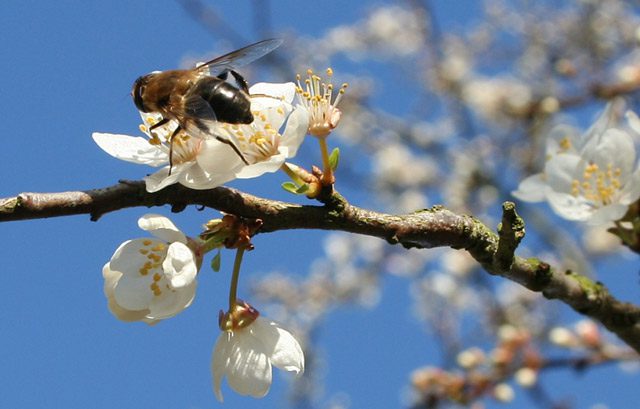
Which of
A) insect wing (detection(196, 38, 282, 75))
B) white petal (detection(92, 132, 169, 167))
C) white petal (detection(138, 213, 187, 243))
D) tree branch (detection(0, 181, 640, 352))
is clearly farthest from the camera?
insect wing (detection(196, 38, 282, 75))

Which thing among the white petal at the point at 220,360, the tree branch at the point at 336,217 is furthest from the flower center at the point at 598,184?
the white petal at the point at 220,360

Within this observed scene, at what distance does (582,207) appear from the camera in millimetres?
2525

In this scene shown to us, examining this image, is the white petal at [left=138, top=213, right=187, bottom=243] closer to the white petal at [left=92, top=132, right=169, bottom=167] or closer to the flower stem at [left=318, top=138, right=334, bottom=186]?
the white petal at [left=92, top=132, right=169, bottom=167]

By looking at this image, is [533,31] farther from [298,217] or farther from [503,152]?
[298,217]

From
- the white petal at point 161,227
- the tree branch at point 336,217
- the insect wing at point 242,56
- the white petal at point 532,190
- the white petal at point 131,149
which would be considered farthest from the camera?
the white petal at point 532,190

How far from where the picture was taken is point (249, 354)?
1780 mm

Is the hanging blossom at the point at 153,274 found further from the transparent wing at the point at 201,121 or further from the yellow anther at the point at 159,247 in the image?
the transparent wing at the point at 201,121

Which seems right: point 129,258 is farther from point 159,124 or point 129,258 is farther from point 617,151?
point 617,151

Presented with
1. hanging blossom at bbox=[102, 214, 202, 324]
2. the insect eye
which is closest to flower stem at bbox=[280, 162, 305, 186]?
hanging blossom at bbox=[102, 214, 202, 324]

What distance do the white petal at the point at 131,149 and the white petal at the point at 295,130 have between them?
273 millimetres

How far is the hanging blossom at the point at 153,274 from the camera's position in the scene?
5.39 feet

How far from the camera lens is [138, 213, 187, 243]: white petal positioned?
169cm

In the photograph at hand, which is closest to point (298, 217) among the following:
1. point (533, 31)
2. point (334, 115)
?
point (334, 115)

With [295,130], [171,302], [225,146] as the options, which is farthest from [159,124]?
[171,302]
